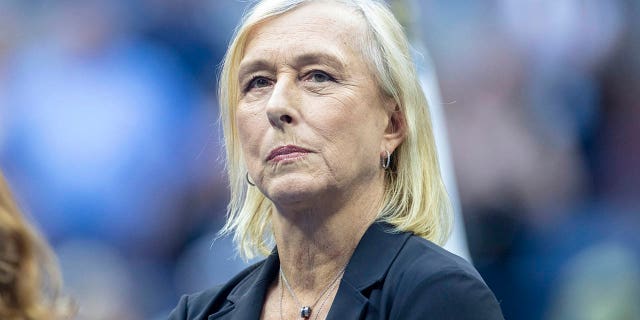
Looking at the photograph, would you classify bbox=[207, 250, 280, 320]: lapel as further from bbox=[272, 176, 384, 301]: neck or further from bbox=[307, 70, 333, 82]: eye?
bbox=[307, 70, 333, 82]: eye

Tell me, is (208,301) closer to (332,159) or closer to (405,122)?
(332,159)

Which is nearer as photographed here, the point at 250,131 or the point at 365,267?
the point at 365,267

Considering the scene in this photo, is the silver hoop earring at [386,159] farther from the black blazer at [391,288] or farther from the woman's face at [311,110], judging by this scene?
the black blazer at [391,288]

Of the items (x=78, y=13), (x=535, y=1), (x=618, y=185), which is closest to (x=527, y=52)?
(x=535, y=1)

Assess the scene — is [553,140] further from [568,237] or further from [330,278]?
[330,278]

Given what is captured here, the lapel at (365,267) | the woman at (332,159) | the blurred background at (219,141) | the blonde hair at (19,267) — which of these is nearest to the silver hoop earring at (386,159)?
the woman at (332,159)

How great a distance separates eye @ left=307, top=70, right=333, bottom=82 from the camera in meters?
2.61

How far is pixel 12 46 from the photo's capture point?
4871 millimetres

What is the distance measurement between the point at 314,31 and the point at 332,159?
34 cm

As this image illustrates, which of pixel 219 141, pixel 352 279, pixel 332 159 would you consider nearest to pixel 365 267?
pixel 352 279

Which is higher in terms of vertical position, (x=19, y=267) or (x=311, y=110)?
(x=311, y=110)

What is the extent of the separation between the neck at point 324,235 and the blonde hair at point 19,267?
0.80 m

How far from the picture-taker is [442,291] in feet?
7.41

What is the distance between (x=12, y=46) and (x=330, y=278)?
2.82 meters
